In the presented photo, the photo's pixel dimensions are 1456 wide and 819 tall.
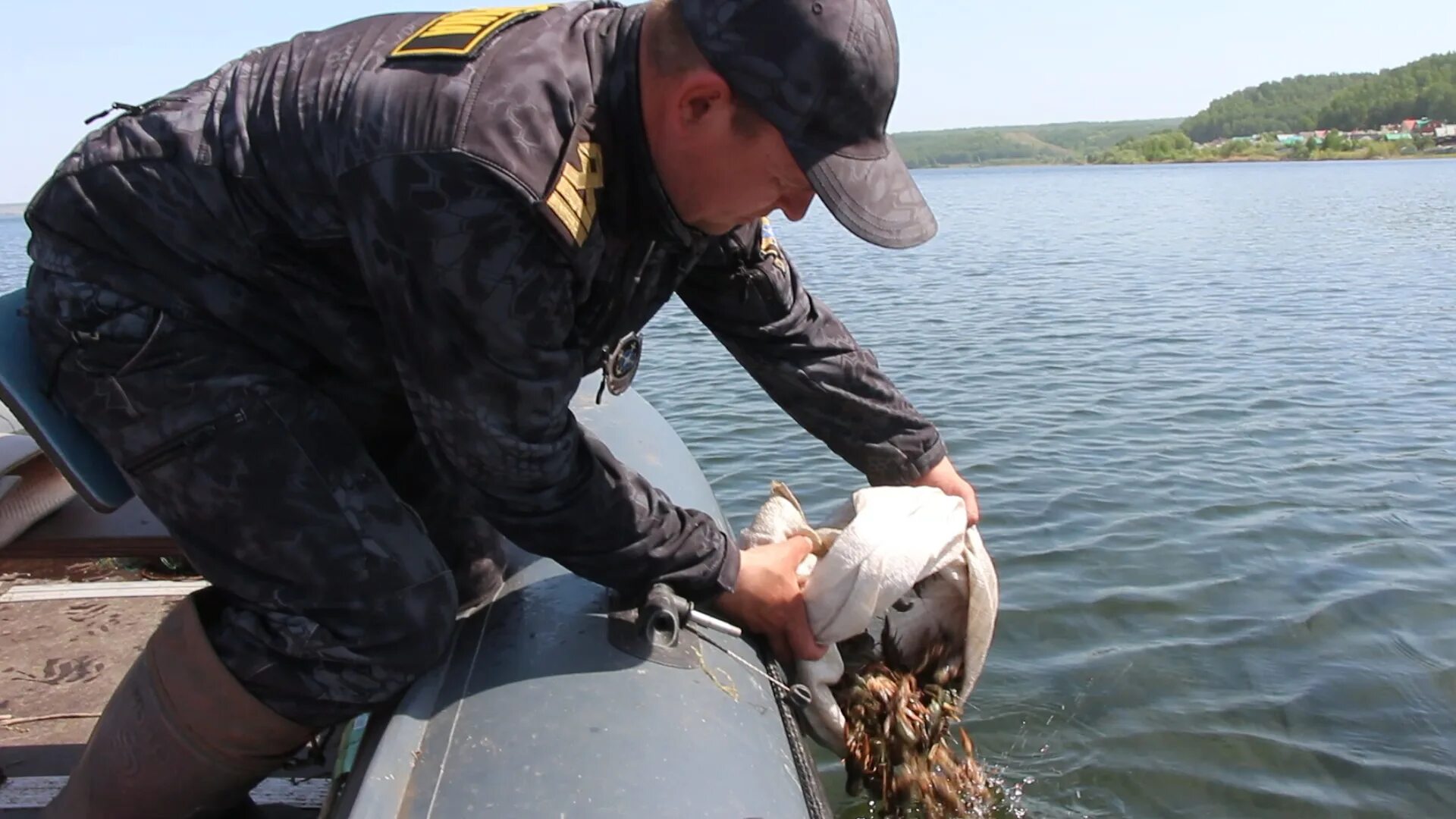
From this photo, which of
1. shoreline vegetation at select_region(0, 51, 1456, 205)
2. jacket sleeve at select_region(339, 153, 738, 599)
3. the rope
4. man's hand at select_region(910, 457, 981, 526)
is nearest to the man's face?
jacket sleeve at select_region(339, 153, 738, 599)

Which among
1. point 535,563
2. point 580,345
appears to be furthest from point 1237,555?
point 580,345

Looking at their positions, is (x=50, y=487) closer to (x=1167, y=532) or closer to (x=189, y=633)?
(x=189, y=633)

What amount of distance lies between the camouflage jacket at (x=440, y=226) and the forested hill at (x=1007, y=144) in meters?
127

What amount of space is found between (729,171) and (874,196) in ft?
0.67

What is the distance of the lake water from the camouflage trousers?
1.55 m

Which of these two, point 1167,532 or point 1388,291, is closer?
point 1167,532

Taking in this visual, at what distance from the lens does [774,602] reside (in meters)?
2.27

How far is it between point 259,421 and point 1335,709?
330cm

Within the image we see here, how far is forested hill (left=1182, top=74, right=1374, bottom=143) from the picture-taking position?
120 metres

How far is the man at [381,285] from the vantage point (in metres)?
1.56

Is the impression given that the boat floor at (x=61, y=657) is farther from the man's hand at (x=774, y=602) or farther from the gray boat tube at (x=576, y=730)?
the man's hand at (x=774, y=602)

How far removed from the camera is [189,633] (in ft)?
6.10

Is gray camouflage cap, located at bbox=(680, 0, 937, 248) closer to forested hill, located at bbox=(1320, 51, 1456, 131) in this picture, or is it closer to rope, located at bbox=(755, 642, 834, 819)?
rope, located at bbox=(755, 642, 834, 819)

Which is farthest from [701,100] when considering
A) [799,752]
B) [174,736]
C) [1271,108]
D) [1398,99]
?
[1271,108]
